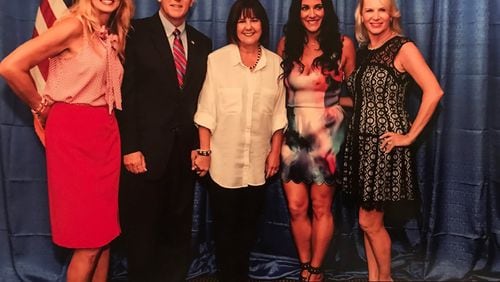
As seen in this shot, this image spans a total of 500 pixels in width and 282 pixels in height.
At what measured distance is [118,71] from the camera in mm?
1857

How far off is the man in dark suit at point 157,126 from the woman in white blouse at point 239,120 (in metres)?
0.07

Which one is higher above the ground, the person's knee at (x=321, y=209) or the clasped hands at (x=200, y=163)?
the clasped hands at (x=200, y=163)

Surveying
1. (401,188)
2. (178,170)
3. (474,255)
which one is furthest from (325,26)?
(474,255)

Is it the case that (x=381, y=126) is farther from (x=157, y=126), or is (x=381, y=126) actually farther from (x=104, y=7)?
(x=104, y=7)

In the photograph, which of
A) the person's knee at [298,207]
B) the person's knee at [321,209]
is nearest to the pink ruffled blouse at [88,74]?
the person's knee at [298,207]

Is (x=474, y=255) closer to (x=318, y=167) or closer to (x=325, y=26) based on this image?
(x=318, y=167)

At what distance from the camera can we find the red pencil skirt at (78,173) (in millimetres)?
1771

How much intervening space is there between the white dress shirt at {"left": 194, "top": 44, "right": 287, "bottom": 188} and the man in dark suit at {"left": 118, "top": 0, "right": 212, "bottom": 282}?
0.08 metres

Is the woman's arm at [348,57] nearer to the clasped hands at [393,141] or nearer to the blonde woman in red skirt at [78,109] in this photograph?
the clasped hands at [393,141]

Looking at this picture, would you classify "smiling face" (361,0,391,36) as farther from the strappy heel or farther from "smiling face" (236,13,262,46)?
the strappy heel

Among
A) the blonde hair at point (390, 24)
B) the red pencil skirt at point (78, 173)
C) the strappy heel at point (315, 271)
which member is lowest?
the strappy heel at point (315, 271)

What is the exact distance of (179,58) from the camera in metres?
2.03

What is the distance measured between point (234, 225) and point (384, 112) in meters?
0.82

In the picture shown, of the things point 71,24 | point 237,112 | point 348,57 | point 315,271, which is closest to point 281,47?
point 348,57
